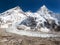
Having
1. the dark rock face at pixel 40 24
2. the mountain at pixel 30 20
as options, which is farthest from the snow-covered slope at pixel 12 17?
the dark rock face at pixel 40 24

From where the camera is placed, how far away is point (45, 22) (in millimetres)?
45656

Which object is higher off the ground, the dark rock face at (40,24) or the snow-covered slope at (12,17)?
the snow-covered slope at (12,17)

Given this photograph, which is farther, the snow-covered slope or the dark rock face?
the snow-covered slope

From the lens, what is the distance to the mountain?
43.0m

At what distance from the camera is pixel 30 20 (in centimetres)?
4462

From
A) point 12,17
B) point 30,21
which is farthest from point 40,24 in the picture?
point 12,17

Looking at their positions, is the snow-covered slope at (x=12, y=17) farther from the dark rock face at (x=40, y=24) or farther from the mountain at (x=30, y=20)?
the dark rock face at (x=40, y=24)

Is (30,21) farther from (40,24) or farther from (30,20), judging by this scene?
(40,24)

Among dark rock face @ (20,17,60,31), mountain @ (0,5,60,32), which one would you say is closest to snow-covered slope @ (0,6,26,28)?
mountain @ (0,5,60,32)

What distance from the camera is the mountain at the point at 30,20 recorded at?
42975 millimetres

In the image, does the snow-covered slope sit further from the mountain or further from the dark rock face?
the dark rock face

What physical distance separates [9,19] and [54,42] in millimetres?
26003

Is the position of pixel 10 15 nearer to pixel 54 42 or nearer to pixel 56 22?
pixel 56 22

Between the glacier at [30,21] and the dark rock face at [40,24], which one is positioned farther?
the dark rock face at [40,24]
